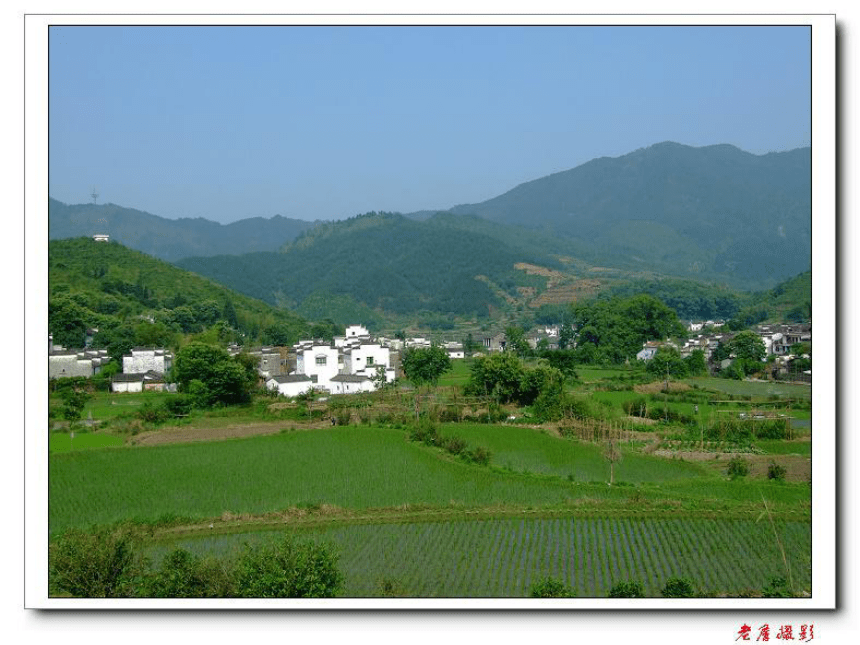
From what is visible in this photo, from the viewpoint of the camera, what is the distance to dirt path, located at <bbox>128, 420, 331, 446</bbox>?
1173cm

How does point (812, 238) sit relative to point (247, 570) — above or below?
above

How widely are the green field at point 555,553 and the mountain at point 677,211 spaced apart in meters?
52.9

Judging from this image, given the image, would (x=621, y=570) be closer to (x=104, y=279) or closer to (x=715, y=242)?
(x=104, y=279)

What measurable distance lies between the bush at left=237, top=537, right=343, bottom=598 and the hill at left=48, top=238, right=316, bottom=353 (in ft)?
53.3

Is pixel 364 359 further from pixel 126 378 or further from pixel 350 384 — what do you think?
pixel 126 378

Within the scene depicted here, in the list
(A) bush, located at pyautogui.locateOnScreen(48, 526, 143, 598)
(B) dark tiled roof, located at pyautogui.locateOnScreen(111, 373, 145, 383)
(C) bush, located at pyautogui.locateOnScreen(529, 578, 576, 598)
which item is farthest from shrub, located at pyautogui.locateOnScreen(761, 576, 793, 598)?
(B) dark tiled roof, located at pyautogui.locateOnScreen(111, 373, 145, 383)

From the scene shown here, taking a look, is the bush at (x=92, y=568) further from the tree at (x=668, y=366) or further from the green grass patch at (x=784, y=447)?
the tree at (x=668, y=366)

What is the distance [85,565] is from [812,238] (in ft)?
15.8

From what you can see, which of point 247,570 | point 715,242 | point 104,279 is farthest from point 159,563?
point 715,242

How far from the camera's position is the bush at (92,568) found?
194 inches

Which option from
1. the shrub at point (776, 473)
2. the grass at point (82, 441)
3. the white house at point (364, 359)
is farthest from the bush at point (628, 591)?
the white house at point (364, 359)

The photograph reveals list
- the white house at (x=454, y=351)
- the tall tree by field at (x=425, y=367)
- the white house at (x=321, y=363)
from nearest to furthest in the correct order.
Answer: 1. the tall tree by field at (x=425, y=367)
2. the white house at (x=321, y=363)
3. the white house at (x=454, y=351)

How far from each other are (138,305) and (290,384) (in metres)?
11.2

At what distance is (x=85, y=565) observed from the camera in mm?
4980
